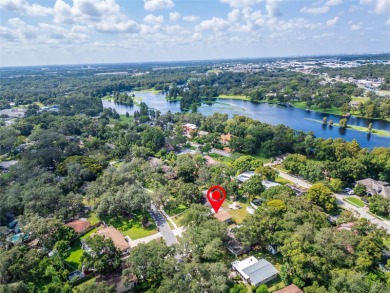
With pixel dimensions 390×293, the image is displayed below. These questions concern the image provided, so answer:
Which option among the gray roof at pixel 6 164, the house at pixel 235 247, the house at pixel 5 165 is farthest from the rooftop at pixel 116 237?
the gray roof at pixel 6 164

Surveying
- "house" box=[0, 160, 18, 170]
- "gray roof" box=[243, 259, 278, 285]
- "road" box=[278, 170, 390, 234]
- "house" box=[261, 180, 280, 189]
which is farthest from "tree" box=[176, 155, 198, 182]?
"house" box=[0, 160, 18, 170]

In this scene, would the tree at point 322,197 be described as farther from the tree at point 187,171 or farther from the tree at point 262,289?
the tree at point 187,171

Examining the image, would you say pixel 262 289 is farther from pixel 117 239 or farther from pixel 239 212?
pixel 117 239

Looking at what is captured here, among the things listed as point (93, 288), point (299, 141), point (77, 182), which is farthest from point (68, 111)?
point (93, 288)

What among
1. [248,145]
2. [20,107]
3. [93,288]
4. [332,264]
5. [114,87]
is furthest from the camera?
[114,87]

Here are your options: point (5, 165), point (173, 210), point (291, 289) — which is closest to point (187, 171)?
point (173, 210)

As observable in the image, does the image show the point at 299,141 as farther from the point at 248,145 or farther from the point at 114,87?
the point at 114,87
